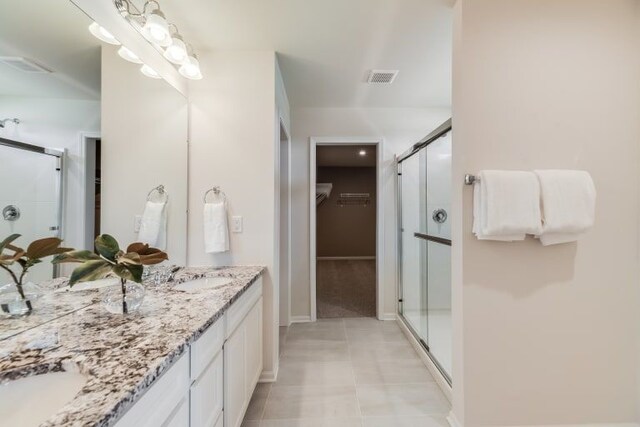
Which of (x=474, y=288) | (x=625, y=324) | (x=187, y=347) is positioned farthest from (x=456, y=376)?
(x=187, y=347)

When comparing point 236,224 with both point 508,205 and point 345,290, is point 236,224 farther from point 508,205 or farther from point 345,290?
point 345,290

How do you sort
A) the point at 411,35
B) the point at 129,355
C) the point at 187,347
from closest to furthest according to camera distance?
the point at 129,355
the point at 187,347
the point at 411,35

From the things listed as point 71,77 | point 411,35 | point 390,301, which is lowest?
point 390,301

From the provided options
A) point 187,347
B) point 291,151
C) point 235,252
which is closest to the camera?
point 187,347

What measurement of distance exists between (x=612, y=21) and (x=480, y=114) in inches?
36.0

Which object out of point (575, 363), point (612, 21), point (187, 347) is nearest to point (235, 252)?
point (187, 347)

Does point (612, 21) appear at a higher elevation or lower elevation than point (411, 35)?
lower

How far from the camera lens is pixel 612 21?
1508mm

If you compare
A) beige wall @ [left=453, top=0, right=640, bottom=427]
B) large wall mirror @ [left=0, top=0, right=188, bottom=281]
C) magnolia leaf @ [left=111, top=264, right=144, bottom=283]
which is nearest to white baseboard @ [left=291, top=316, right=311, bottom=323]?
large wall mirror @ [left=0, top=0, right=188, bottom=281]

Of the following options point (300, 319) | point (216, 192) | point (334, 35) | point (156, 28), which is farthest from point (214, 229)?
point (300, 319)

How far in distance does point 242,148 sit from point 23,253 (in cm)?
131

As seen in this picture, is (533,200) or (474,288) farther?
(474,288)

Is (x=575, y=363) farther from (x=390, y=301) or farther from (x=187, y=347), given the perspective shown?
(x=187, y=347)

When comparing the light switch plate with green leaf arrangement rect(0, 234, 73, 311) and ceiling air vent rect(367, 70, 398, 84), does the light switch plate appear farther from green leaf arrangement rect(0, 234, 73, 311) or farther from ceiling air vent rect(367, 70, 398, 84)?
Result: ceiling air vent rect(367, 70, 398, 84)
